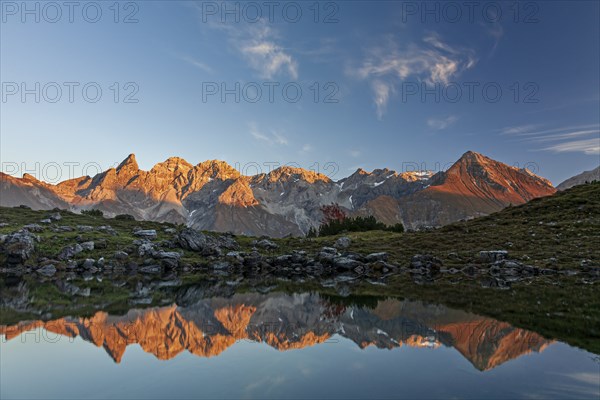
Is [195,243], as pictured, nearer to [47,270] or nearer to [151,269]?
[151,269]

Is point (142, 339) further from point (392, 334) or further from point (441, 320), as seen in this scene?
point (441, 320)

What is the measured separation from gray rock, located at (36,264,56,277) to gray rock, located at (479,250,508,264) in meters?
62.8

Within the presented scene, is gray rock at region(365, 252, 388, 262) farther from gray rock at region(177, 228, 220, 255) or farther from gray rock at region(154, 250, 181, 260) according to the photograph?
gray rock at region(154, 250, 181, 260)

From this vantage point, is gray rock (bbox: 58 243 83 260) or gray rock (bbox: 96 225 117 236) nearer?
gray rock (bbox: 58 243 83 260)

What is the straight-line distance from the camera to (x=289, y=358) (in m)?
16.2

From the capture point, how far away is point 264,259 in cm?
6750

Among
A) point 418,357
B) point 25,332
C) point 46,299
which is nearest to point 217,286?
point 46,299

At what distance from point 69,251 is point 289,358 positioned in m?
58.9

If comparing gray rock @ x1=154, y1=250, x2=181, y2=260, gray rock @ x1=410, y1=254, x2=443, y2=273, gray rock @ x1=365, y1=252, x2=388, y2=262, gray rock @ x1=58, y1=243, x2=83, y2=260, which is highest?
gray rock @ x1=58, y1=243, x2=83, y2=260

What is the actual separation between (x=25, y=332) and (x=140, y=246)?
1917 inches

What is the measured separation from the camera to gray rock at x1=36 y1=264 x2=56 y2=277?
52719mm

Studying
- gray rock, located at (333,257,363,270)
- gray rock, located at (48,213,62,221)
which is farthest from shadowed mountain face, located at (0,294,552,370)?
gray rock, located at (48,213,62,221)

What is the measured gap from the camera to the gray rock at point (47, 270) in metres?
52.7

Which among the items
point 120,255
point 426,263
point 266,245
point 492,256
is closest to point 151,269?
point 120,255
